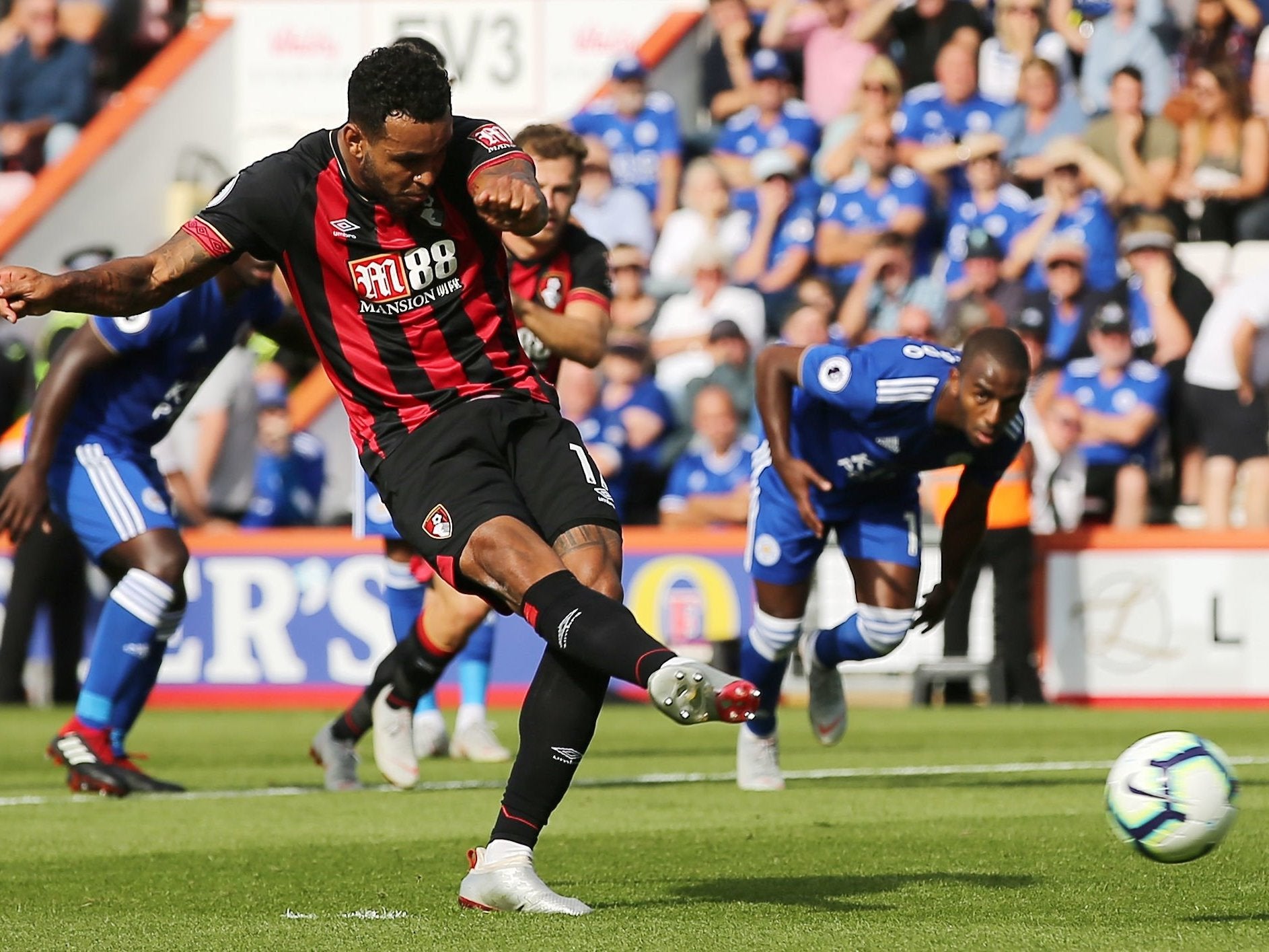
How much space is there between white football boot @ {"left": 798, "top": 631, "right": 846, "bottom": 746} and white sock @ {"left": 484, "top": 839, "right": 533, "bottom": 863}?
3.77 m

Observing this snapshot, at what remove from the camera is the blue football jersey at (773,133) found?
18.3m

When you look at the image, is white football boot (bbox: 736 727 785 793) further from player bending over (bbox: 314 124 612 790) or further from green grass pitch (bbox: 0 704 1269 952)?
player bending over (bbox: 314 124 612 790)

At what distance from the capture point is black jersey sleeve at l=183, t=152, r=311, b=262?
5.71 m

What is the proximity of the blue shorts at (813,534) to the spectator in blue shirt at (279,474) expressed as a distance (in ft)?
24.9

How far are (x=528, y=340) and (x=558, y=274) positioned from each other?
0.33 meters

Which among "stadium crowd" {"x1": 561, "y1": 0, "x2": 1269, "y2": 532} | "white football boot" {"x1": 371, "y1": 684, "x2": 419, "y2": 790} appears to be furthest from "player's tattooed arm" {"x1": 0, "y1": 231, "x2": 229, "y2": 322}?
"stadium crowd" {"x1": 561, "y1": 0, "x2": 1269, "y2": 532}

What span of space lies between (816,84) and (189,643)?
752cm

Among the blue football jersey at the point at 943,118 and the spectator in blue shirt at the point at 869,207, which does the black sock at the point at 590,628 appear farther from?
the blue football jersey at the point at 943,118

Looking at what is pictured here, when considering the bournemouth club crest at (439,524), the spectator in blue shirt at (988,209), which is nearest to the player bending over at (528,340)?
the bournemouth club crest at (439,524)

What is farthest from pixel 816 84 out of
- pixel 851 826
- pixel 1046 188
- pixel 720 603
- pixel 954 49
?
pixel 851 826

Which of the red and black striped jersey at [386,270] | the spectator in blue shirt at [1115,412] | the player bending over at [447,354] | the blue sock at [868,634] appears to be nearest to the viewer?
the player bending over at [447,354]

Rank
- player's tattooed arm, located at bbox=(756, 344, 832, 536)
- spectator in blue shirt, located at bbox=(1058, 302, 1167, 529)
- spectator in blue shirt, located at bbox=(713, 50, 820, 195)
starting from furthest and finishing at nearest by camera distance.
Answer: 1. spectator in blue shirt, located at bbox=(713, 50, 820, 195)
2. spectator in blue shirt, located at bbox=(1058, 302, 1167, 529)
3. player's tattooed arm, located at bbox=(756, 344, 832, 536)

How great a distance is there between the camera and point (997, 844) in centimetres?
698

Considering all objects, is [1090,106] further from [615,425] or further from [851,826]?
[851,826]
